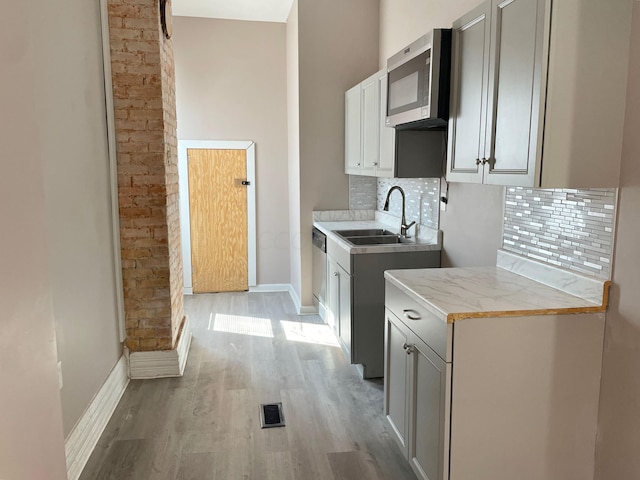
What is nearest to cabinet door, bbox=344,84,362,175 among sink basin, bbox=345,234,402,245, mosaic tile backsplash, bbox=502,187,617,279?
sink basin, bbox=345,234,402,245

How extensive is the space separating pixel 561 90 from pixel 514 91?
20 cm

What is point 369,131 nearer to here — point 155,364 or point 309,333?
point 309,333

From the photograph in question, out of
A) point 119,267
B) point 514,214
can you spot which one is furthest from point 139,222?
point 514,214

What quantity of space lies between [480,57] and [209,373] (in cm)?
269

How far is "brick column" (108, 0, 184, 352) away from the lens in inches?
125

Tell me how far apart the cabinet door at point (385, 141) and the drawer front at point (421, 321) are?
3.93 feet

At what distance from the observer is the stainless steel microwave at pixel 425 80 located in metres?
2.43

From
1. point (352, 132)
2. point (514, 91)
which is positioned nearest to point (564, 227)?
point (514, 91)

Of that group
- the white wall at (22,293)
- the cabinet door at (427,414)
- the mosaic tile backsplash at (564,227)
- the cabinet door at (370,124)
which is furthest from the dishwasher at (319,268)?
the white wall at (22,293)

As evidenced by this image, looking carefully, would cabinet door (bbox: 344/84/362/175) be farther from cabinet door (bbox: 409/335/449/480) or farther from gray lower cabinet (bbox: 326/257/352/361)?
cabinet door (bbox: 409/335/449/480)

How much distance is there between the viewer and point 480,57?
2.14 meters

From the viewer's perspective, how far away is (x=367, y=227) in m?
4.34

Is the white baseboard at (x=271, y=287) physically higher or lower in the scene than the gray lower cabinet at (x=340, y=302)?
lower

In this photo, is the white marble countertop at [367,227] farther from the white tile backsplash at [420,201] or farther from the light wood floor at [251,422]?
the light wood floor at [251,422]
